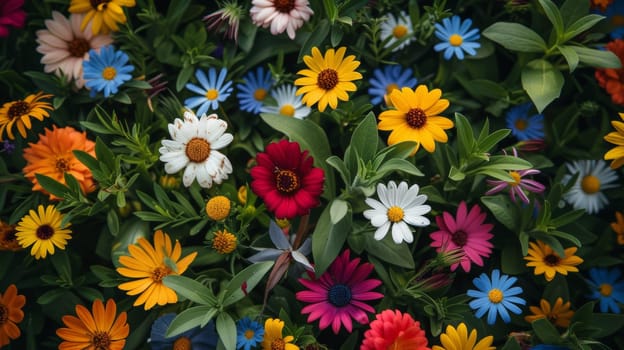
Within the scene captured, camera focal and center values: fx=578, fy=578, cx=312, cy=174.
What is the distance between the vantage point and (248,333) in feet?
4.06

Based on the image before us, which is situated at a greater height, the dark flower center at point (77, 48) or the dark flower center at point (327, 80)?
the dark flower center at point (327, 80)

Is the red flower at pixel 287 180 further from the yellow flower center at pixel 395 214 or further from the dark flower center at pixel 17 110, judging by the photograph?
the dark flower center at pixel 17 110

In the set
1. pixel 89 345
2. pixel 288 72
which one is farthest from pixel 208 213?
pixel 288 72

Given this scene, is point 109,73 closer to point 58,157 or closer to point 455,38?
point 58,157

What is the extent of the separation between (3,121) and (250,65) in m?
0.62

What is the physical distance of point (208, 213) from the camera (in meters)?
1.26

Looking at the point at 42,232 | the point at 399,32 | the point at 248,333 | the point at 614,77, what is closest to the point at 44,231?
the point at 42,232

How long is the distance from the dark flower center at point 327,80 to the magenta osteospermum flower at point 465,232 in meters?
0.40

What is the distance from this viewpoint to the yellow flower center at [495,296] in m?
1.27

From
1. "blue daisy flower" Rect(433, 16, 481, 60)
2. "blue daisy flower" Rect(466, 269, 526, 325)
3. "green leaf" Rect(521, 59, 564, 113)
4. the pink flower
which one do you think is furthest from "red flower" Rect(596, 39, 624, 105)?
the pink flower

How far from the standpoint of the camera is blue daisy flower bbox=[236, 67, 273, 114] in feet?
4.95

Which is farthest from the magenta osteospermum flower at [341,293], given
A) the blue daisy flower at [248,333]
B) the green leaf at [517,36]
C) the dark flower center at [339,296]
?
the green leaf at [517,36]

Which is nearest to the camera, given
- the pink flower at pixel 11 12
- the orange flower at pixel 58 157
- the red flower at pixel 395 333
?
the red flower at pixel 395 333

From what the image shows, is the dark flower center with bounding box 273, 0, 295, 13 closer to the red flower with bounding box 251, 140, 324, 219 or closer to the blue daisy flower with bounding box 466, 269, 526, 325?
the red flower with bounding box 251, 140, 324, 219
